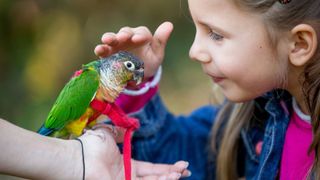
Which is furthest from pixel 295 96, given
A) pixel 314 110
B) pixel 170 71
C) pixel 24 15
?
pixel 170 71

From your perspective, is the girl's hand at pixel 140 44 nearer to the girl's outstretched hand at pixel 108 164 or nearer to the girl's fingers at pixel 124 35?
the girl's fingers at pixel 124 35

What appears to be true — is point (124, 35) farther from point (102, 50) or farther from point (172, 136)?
point (172, 136)

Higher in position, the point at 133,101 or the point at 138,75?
the point at 138,75

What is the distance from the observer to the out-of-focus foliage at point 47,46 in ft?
9.34

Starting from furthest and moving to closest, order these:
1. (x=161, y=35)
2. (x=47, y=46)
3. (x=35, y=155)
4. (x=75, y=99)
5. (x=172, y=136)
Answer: (x=47, y=46) < (x=172, y=136) < (x=161, y=35) < (x=75, y=99) < (x=35, y=155)

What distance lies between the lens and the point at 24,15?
2.82m

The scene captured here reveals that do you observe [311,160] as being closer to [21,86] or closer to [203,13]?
[203,13]

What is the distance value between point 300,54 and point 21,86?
6.58ft

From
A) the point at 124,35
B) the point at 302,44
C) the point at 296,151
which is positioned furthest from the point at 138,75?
the point at 296,151

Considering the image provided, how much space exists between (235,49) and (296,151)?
382mm

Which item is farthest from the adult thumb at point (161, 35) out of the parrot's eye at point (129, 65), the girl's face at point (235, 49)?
the parrot's eye at point (129, 65)

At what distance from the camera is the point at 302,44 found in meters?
1.21

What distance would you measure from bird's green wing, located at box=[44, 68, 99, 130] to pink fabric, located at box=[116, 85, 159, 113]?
30 cm

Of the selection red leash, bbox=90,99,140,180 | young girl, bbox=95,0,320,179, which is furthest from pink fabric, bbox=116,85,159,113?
red leash, bbox=90,99,140,180
